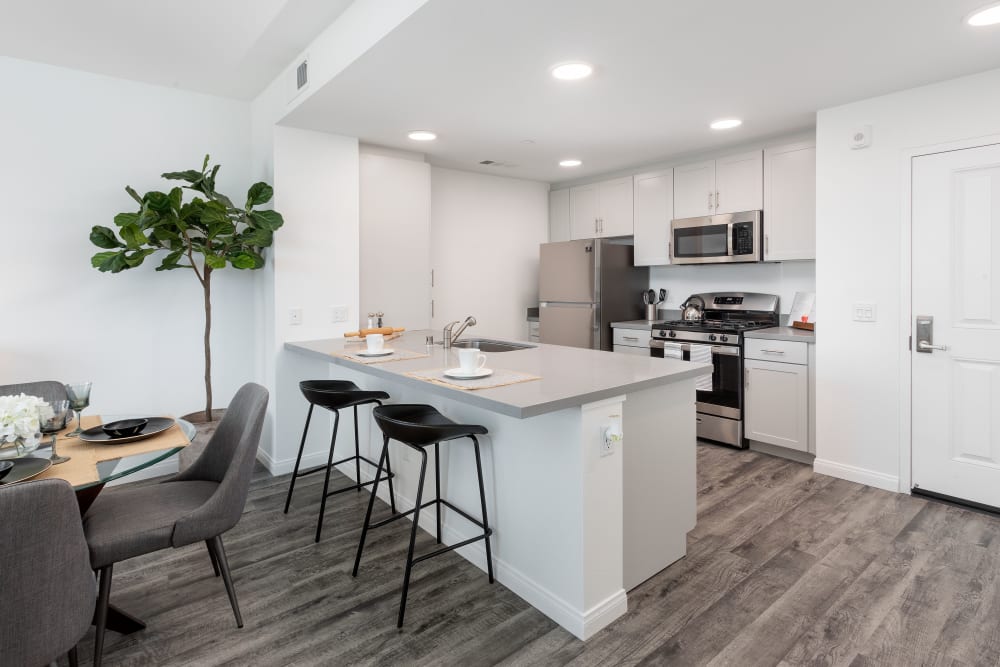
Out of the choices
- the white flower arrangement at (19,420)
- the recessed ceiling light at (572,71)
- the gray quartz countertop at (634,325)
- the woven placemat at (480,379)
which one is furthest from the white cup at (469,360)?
the gray quartz countertop at (634,325)

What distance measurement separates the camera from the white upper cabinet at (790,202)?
3.77 m

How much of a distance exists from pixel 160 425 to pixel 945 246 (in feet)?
12.6

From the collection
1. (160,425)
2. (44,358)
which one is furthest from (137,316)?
(160,425)

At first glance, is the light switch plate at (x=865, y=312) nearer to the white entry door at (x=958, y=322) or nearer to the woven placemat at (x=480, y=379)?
the white entry door at (x=958, y=322)

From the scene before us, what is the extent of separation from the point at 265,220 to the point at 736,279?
12.0 feet

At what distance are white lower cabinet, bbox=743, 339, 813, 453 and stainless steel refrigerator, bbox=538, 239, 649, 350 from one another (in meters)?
1.31

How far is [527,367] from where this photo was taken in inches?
93.1

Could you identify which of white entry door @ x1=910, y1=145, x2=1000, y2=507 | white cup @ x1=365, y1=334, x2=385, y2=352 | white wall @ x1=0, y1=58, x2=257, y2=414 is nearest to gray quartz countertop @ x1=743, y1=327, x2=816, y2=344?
white entry door @ x1=910, y1=145, x2=1000, y2=507

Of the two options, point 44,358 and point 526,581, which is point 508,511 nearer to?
point 526,581

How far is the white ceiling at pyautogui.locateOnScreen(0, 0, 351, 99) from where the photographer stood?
2.53 meters

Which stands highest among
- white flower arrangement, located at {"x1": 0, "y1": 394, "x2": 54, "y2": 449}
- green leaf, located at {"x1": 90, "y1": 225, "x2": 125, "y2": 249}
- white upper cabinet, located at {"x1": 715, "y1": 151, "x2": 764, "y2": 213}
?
white upper cabinet, located at {"x1": 715, "y1": 151, "x2": 764, "y2": 213}

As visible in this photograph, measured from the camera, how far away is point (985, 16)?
2189 millimetres

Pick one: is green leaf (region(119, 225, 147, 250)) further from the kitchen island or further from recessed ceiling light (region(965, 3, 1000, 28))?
recessed ceiling light (region(965, 3, 1000, 28))

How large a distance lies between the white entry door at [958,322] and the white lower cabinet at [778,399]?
0.64 metres
